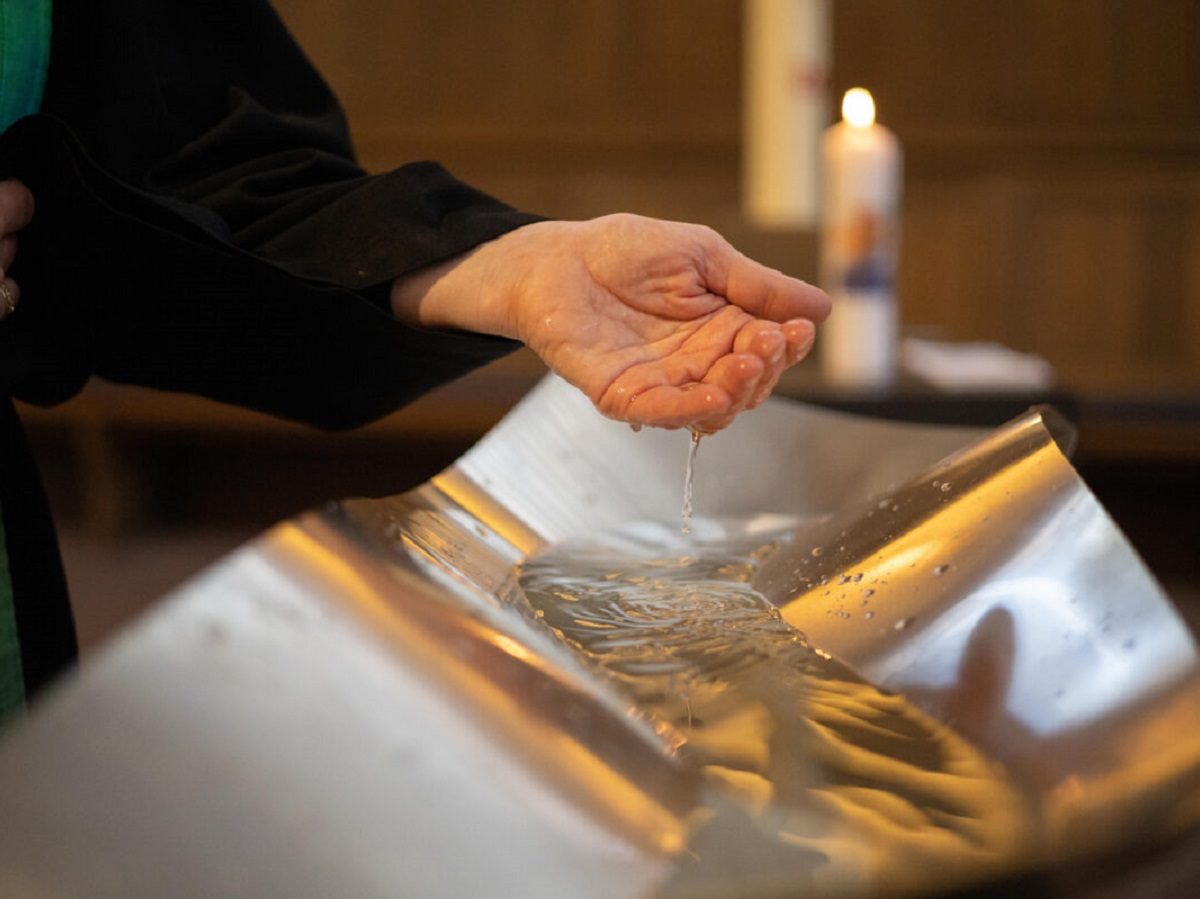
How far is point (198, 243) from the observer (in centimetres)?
74

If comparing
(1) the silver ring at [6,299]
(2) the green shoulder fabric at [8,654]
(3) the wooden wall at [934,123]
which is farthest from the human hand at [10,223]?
(3) the wooden wall at [934,123]

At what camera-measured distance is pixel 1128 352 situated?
3.95 meters

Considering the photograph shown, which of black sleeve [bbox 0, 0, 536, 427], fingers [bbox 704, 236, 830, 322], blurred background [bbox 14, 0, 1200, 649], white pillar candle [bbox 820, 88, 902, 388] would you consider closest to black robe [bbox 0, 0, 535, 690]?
black sleeve [bbox 0, 0, 536, 427]

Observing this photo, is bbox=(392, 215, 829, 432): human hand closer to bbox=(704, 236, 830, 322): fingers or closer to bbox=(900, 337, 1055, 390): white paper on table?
bbox=(704, 236, 830, 322): fingers

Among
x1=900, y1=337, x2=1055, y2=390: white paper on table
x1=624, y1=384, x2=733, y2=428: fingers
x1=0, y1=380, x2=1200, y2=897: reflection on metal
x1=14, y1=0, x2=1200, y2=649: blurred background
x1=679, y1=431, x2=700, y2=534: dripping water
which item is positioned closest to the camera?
x1=0, y1=380, x2=1200, y2=897: reflection on metal

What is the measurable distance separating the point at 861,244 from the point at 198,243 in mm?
1064

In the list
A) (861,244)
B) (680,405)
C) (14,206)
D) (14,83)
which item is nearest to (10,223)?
(14,206)

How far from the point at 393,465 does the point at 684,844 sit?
2.81 metres

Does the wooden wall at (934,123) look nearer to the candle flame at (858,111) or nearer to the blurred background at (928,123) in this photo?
the blurred background at (928,123)

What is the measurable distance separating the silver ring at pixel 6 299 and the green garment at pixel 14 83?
0.38ft

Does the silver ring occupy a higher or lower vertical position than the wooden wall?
higher

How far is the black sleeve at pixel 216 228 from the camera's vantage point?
0.74 m

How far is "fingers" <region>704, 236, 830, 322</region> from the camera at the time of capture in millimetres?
737

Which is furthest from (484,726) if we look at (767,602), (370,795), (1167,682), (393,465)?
(393,465)
